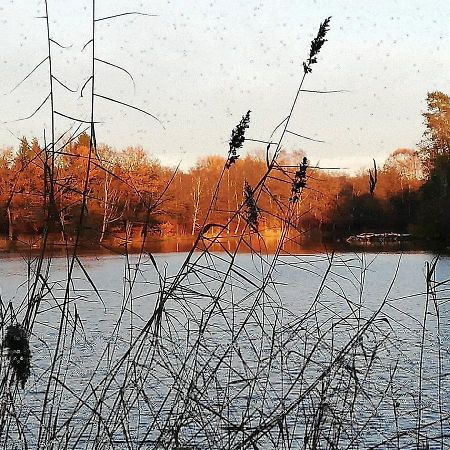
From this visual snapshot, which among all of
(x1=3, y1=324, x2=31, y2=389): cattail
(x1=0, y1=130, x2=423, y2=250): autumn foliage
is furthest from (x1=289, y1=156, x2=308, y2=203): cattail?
(x1=3, y1=324, x2=31, y2=389): cattail

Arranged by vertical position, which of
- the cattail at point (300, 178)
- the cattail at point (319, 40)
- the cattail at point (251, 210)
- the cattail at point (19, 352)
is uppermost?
the cattail at point (319, 40)

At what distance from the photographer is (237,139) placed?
224 centimetres

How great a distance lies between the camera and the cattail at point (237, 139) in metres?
2.22

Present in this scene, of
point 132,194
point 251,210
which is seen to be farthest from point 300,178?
point 132,194

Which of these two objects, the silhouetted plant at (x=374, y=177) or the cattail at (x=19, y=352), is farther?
the silhouetted plant at (x=374, y=177)

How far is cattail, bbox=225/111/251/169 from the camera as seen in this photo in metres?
2.22

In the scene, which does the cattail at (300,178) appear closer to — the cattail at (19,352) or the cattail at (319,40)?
the cattail at (319,40)

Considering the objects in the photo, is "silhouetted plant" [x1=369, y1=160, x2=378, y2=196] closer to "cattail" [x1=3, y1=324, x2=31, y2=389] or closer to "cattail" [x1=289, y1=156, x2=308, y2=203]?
"cattail" [x1=289, y1=156, x2=308, y2=203]

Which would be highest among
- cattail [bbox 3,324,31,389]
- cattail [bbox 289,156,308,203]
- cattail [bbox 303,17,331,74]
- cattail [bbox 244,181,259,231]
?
cattail [bbox 303,17,331,74]

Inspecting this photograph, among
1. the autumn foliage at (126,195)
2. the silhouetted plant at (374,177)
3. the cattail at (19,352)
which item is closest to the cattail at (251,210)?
the autumn foliage at (126,195)

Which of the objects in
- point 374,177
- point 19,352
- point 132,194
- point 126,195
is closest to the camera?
point 19,352

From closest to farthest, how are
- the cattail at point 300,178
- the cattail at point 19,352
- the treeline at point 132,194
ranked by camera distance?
the cattail at point 19,352, the treeline at point 132,194, the cattail at point 300,178

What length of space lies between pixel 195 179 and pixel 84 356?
2.25 metres

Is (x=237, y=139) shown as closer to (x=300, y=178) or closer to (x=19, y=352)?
(x=300, y=178)
